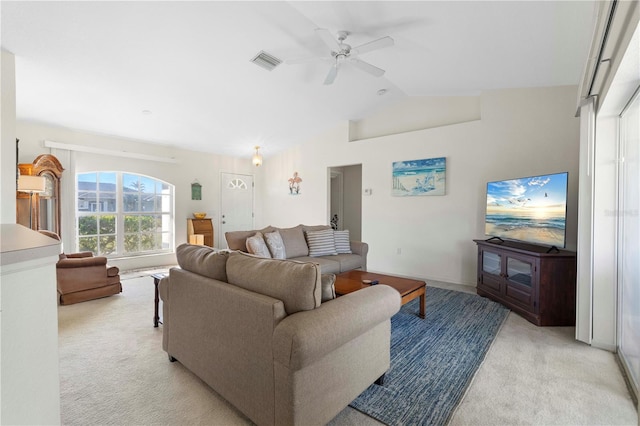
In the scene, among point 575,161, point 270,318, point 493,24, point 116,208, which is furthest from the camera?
point 116,208

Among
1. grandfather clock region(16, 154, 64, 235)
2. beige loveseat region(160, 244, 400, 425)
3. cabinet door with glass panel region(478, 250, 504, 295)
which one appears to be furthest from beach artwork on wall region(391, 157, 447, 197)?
grandfather clock region(16, 154, 64, 235)

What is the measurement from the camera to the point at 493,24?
8.66 ft

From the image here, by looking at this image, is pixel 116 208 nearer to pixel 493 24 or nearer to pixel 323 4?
pixel 323 4

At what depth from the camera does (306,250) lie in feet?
13.9

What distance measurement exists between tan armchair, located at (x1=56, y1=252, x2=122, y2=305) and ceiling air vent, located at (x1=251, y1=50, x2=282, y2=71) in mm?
3259

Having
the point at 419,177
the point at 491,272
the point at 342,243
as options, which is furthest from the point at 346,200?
the point at 491,272

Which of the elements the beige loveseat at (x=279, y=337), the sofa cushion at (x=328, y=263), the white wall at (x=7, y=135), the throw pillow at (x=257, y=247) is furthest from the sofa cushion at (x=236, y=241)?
the white wall at (x=7, y=135)

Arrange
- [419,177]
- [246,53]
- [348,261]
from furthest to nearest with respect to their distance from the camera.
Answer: [419,177]
[348,261]
[246,53]

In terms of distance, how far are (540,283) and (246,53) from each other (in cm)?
410

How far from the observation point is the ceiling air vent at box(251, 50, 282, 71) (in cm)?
338

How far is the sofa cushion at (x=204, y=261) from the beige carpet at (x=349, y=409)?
2.53ft

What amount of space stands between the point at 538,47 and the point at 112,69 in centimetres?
462

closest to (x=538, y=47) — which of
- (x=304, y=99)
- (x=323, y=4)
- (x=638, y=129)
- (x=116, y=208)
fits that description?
(x=638, y=129)

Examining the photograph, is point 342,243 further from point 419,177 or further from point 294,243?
point 419,177
